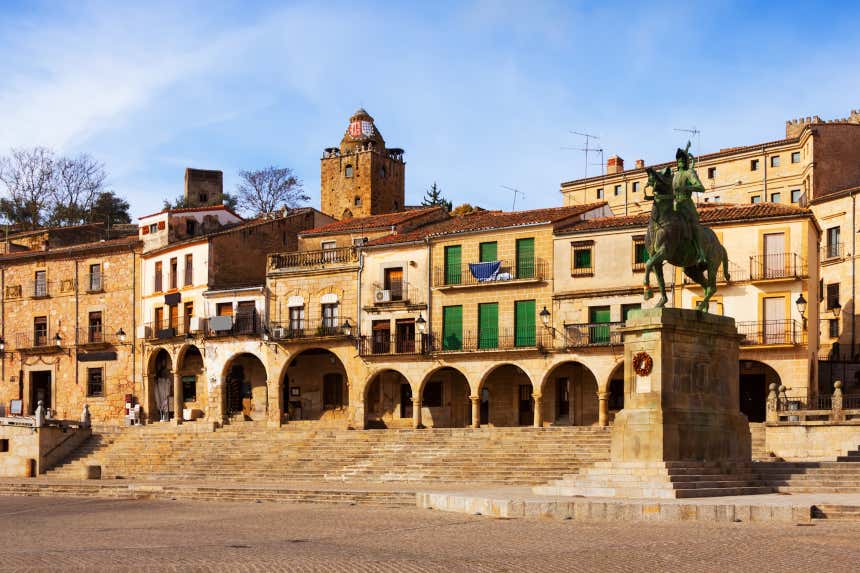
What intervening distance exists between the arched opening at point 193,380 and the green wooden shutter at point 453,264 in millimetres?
12776

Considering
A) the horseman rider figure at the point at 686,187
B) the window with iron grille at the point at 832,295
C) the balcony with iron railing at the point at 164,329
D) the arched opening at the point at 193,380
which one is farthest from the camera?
the window with iron grille at the point at 832,295

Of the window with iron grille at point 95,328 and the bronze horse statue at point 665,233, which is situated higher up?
the bronze horse statue at point 665,233

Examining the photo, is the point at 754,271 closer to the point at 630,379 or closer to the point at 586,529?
the point at 630,379

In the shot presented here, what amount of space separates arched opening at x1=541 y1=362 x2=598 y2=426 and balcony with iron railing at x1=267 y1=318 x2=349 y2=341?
353 inches

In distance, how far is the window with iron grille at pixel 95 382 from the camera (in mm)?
58194

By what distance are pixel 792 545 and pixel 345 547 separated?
22.3 feet

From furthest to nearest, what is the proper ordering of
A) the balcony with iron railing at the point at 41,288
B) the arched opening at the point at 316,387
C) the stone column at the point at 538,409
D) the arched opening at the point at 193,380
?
the balcony with iron railing at the point at 41,288
the arched opening at the point at 193,380
the arched opening at the point at 316,387
the stone column at the point at 538,409

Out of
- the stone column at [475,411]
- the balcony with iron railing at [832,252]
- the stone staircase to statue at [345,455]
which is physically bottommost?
the stone staircase to statue at [345,455]

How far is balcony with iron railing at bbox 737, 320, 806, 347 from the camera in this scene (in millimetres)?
42188

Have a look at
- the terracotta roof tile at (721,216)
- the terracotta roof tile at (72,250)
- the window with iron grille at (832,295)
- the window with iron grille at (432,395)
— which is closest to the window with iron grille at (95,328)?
the terracotta roof tile at (72,250)

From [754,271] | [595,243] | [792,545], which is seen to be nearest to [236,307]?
[595,243]

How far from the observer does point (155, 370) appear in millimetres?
57188

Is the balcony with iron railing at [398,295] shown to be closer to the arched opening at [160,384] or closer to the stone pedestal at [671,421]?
the arched opening at [160,384]

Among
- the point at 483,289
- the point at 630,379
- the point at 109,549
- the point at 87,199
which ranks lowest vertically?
the point at 109,549
